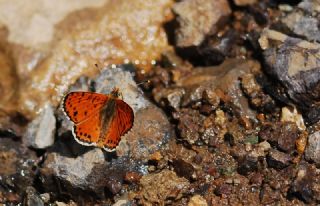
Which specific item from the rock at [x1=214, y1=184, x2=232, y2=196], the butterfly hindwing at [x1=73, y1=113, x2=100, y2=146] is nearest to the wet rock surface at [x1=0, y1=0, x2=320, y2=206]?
the rock at [x1=214, y1=184, x2=232, y2=196]

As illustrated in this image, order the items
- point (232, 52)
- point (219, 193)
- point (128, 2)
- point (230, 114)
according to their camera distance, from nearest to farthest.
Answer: point (219, 193), point (230, 114), point (232, 52), point (128, 2)

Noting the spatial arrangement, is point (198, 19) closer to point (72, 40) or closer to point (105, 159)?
point (72, 40)

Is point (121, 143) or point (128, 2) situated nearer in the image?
point (121, 143)

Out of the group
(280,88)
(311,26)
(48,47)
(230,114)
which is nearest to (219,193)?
(230,114)

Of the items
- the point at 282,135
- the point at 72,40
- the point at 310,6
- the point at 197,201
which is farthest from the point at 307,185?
the point at 72,40

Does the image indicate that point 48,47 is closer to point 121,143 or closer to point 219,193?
point 121,143

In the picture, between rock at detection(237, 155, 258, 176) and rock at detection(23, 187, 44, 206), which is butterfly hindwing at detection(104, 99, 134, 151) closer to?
rock at detection(23, 187, 44, 206)

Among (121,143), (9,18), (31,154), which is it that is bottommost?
(31,154)
